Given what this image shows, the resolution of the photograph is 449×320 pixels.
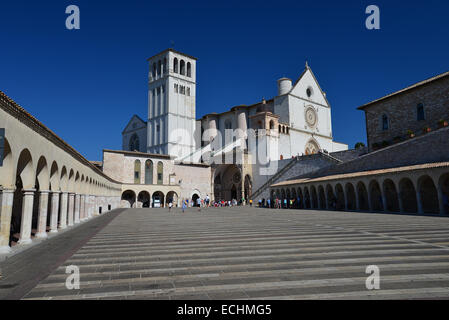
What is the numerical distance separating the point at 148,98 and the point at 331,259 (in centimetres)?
6150

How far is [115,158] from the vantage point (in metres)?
42.0

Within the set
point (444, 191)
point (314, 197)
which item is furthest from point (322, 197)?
point (444, 191)

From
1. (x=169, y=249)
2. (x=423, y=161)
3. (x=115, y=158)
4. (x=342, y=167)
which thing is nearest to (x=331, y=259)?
(x=169, y=249)

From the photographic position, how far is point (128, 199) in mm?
44375

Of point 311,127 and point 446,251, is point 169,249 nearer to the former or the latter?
point 446,251

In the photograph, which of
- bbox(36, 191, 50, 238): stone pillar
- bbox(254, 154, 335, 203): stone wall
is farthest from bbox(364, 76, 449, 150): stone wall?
bbox(36, 191, 50, 238): stone pillar

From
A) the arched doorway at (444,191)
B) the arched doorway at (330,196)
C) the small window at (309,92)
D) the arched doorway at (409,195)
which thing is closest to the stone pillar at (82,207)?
the arched doorway at (330,196)

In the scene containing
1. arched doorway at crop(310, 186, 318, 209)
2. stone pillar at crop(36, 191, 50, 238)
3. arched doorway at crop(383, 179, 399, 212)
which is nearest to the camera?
stone pillar at crop(36, 191, 50, 238)

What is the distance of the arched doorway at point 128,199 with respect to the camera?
43659mm

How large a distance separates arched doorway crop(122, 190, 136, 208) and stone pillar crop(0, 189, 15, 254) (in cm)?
3593

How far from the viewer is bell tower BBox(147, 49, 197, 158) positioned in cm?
5834

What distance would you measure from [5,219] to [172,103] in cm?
5184

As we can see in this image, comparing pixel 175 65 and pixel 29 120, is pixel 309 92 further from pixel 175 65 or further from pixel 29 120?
pixel 29 120

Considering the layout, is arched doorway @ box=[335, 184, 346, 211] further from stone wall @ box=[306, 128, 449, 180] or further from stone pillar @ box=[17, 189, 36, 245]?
stone pillar @ box=[17, 189, 36, 245]
